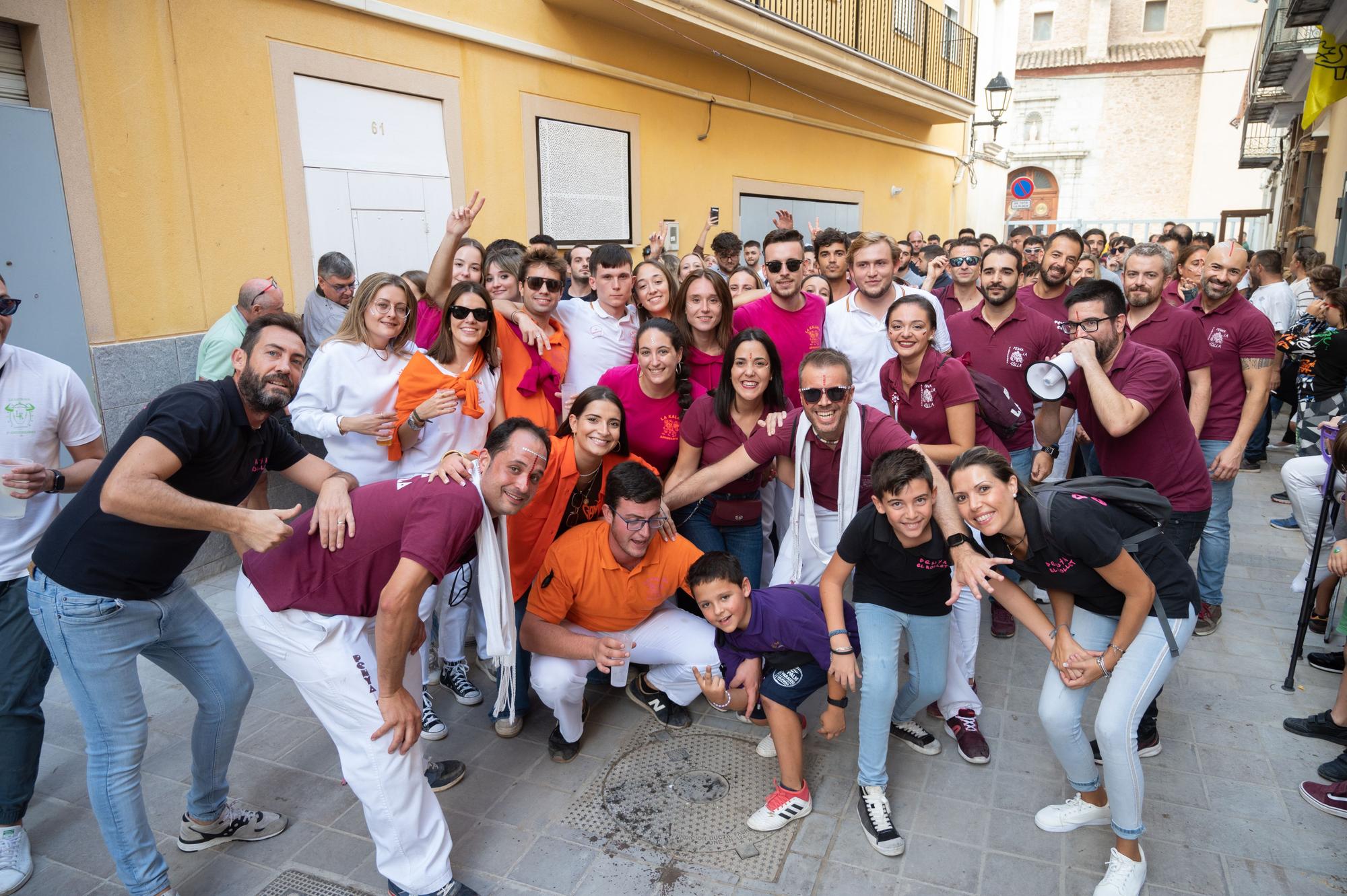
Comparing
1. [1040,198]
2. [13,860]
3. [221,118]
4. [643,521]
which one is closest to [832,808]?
[643,521]

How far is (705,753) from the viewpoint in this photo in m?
3.80

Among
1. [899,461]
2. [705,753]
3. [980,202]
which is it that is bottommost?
[705,753]

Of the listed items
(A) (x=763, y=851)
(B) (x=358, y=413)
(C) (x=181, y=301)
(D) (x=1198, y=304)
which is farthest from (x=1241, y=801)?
(C) (x=181, y=301)

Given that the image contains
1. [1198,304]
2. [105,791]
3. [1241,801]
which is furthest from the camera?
[1198,304]

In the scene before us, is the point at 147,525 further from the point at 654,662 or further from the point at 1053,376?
Result: the point at 1053,376

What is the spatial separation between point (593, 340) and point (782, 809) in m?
2.75

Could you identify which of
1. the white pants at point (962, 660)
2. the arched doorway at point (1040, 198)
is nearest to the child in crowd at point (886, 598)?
the white pants at point (962, 660)

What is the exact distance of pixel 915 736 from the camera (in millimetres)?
3773

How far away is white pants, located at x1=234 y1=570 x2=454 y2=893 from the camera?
8.93 feet

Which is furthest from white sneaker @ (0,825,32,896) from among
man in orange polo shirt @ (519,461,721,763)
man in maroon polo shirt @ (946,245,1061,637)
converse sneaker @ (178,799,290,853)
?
man in maroon polo shirt @ (946,245,1061,637)

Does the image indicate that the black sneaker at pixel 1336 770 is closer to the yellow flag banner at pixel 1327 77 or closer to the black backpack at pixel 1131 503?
the black backpack at pixel 1131 503

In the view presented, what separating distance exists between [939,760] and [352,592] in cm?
259

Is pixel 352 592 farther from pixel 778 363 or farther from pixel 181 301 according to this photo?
pixel 181 301

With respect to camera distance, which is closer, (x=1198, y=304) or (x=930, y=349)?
(x=930, y=349)
